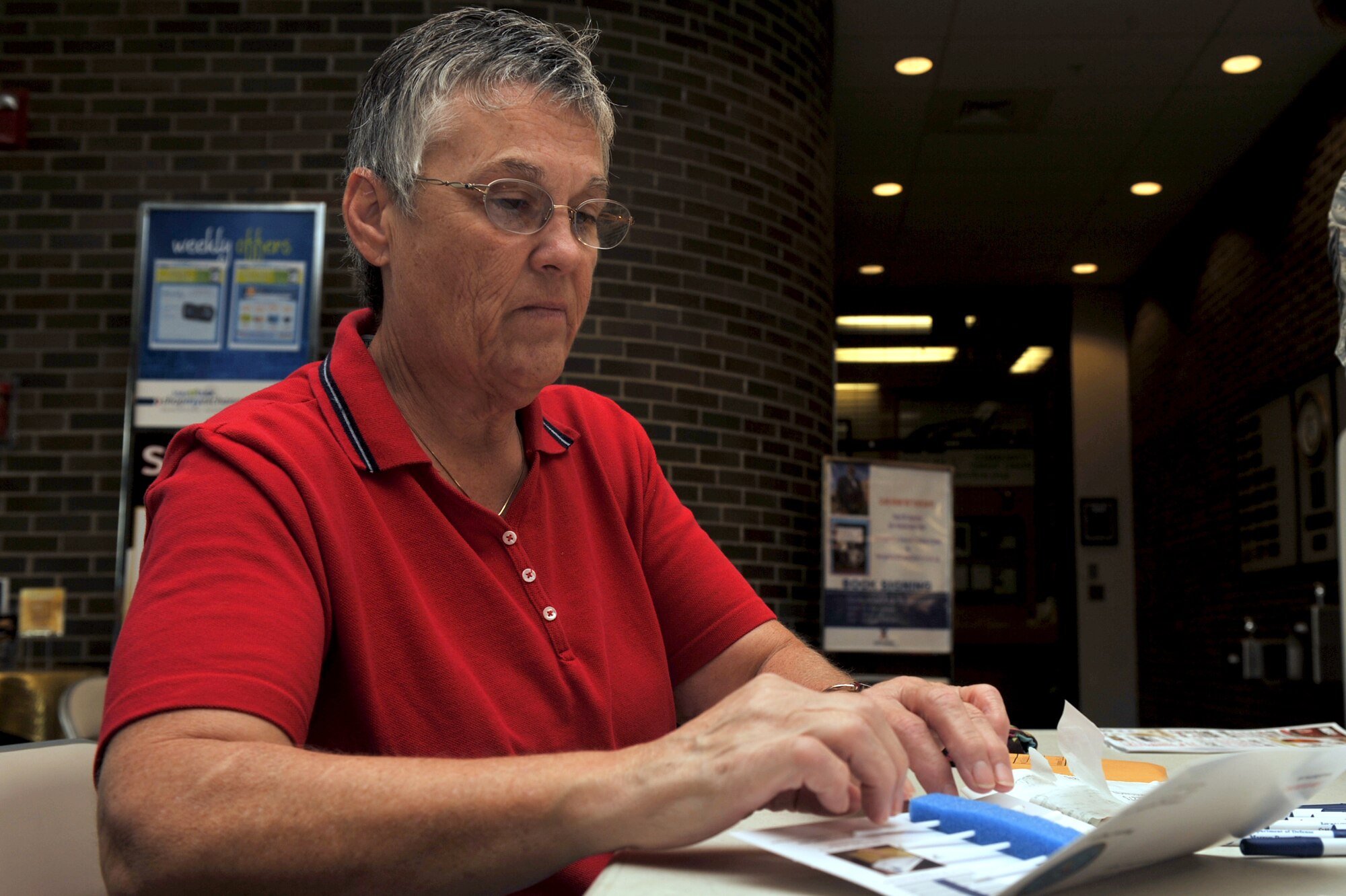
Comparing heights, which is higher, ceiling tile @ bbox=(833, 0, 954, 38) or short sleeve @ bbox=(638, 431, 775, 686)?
ceiling tile @ bbox=(833, 0, 954, 38)

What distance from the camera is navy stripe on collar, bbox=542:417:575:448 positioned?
1.39m

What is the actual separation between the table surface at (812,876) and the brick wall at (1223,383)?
5405 mm

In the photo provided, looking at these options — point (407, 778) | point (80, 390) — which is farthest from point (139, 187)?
point (407, 778)

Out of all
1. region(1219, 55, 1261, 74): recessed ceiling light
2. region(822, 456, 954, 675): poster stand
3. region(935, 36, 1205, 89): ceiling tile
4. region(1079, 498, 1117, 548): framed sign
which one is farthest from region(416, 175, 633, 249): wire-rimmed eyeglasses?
region(1079, 498, 1117, 548): framed sign

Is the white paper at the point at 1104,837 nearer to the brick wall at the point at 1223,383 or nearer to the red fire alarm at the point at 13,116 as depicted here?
the red fire alarm at the point at 13,116

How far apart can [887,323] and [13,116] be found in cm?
655

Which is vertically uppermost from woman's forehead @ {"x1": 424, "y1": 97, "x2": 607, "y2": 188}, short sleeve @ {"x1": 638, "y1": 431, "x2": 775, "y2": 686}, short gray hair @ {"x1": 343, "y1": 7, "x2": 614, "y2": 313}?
short gray hair @ {"x1": 343, "y1": 7, "x2": 614, "y2": 313}

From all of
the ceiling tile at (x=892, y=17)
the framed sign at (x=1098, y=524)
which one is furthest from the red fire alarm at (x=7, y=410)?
the framed sign at (x=1098, y=524)

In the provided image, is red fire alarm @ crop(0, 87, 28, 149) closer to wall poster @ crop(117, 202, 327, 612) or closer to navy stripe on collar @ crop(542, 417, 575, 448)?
wall poster @ crop(117, 202, 327, 612)

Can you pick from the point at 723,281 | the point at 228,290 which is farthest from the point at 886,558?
the point at 228,290

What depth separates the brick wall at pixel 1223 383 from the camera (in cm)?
589

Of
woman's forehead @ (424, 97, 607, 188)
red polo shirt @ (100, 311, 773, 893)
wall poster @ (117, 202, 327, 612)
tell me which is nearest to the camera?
red polo shirt @ (100, 311, 773, 893)

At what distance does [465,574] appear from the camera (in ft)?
3.62

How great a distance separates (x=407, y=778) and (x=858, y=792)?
0.98 feet
